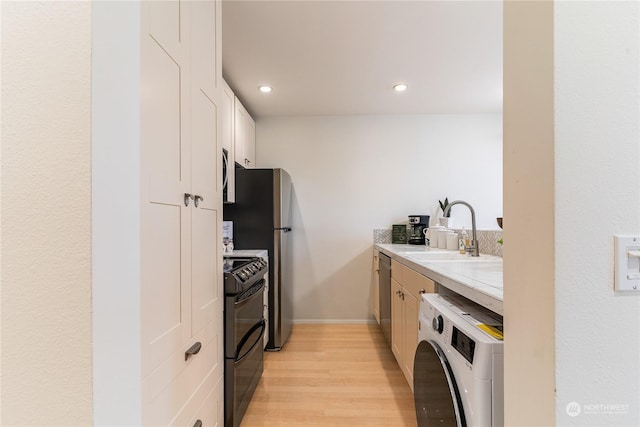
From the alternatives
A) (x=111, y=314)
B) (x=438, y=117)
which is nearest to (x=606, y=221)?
(x=111, y=314)

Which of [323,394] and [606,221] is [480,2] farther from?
[323,394]

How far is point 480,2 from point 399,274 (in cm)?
175

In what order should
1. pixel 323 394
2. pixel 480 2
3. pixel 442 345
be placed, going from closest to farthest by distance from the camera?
pixel 442 345 < pixel 480 2 < pixel 323 394

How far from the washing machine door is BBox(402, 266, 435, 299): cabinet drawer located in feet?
1.13

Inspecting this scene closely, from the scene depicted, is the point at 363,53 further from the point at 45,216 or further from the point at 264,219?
the point at 45,216

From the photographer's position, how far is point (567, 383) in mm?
563

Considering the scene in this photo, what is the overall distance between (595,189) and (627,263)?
0.15 meters

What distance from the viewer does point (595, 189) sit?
0.56m

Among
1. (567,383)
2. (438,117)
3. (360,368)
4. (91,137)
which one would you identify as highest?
(438,117)

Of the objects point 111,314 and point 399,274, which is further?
point 399,274

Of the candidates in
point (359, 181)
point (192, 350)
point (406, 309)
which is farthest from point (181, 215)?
point (359, 181)

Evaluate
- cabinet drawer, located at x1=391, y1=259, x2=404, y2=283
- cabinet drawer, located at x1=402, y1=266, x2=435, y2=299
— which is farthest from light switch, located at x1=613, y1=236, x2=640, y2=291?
cabinet drawer, located at x1=391, y1=259, x2=404, y2=283

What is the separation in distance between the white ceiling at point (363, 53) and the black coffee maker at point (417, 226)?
1235mm

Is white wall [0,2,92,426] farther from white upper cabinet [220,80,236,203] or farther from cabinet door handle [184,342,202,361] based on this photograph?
white upper cabinet [220,80,236,203]
